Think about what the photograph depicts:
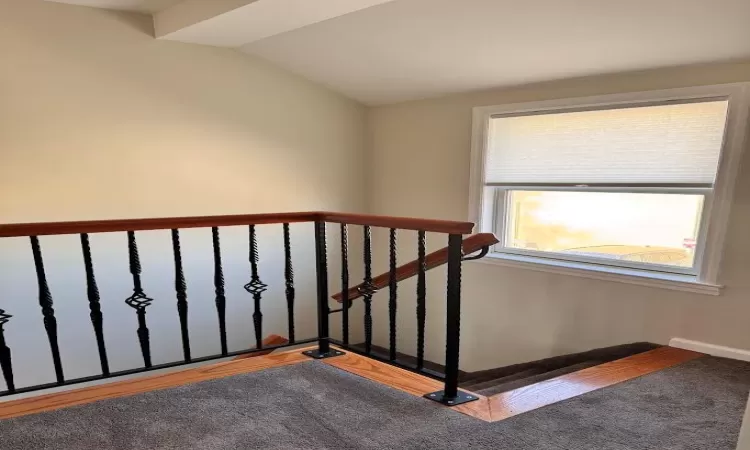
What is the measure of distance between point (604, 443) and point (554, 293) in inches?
57.6

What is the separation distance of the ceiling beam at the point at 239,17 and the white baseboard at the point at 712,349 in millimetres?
2441

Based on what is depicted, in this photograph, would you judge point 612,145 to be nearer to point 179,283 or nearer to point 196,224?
point 196,224

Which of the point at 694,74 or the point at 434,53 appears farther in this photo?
the point at 434,53

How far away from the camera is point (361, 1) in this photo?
1.94 meters

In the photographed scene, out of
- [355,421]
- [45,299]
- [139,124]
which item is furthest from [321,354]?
[139,124]

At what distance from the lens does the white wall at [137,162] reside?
231 cm

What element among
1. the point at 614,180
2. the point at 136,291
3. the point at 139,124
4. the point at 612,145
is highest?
the point at 139,124

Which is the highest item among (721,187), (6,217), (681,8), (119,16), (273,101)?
(119,16)

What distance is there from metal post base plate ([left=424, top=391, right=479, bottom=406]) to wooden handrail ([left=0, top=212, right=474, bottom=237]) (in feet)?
2.29

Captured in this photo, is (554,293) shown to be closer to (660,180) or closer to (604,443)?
(660,180)

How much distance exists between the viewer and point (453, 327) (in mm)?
1711

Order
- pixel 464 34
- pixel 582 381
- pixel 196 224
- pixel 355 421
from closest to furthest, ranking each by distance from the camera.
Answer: pixel 355 421, pixel 196 224, pixel 582 381, pixel 464 34

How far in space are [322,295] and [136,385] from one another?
36.3 inches

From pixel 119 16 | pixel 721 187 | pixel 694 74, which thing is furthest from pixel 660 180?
pixel 119 16
